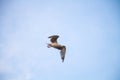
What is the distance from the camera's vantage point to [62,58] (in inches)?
577

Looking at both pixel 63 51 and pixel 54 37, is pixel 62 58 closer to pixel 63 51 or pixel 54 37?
pixel 63 51

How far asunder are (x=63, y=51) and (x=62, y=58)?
0.58m

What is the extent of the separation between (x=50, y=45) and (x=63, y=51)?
1071 millimetres

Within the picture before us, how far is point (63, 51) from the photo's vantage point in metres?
15.0

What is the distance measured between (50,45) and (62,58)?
120 centimetres

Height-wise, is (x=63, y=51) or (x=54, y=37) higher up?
(x=54, y=37)

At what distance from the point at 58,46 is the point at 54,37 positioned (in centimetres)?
86

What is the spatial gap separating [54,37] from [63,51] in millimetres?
1184

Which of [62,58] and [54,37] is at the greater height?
[54,37]

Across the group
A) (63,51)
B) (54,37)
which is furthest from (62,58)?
(54,37)

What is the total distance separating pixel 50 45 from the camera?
14.6 m

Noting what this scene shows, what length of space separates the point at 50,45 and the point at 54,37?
2.94 feet

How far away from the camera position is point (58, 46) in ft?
48.3
